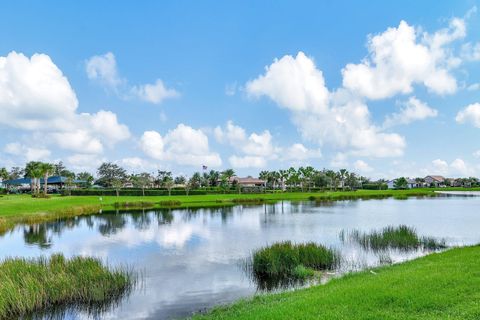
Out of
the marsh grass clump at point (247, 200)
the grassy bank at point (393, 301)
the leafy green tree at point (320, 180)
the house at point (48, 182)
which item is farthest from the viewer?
the leafy green tree at point (320, 180)

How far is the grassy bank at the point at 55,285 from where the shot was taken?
14.9 meters

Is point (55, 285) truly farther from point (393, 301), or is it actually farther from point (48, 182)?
point (48, 182)

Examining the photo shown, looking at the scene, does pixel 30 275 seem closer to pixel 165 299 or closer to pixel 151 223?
pixel 165 299

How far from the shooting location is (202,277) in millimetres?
20734

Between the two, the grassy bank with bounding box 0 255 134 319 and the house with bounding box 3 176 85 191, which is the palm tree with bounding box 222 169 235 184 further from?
the grassy bank with bounding box 0 255 134 319

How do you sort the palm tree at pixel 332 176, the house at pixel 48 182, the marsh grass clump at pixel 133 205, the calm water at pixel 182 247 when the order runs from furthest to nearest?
the palm tree at pixel 332 176, the house at pixel 48 182, the marsh grass clump at pixel 133 205, the calm water at pixel 182 247

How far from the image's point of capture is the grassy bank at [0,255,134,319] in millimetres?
14902

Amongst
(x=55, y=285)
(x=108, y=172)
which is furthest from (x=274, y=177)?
(x=55, y=285)

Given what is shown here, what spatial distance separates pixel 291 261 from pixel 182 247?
11910 millimetres

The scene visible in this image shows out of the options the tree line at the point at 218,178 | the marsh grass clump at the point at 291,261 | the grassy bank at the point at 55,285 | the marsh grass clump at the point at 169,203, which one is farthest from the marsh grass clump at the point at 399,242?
the tree line at the point at 218,178

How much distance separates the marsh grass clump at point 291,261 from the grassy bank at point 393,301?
20.9ft

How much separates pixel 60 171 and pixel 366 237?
519 ft

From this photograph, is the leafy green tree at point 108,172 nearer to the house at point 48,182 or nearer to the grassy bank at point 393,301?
the house at point 48,182

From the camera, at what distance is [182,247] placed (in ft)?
101
